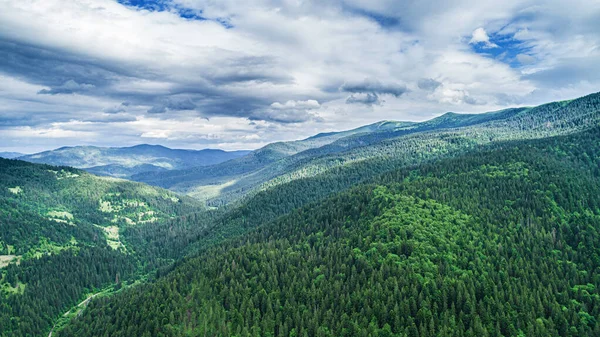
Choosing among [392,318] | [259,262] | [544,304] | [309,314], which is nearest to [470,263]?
[544,304]

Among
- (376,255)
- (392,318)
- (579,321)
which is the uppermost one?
(376,255)

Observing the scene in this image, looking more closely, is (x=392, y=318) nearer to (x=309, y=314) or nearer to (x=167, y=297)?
(x=309, y=314)

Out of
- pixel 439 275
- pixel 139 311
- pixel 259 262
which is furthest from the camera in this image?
pixel 259 262

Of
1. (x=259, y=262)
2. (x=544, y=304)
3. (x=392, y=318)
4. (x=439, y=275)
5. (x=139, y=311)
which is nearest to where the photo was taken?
(x=392, y=318)

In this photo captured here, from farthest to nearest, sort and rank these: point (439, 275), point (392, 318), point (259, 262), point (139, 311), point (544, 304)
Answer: point (259, 262), point (139, 311), point (439, 275), point (544, 304), point (392, 318)

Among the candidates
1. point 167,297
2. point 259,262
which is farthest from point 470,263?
point 167,297

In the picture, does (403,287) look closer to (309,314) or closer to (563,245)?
(309,314)

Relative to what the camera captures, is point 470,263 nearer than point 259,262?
Yes

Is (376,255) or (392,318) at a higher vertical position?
(376,255)

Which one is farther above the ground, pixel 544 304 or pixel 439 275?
pixel 439 275
